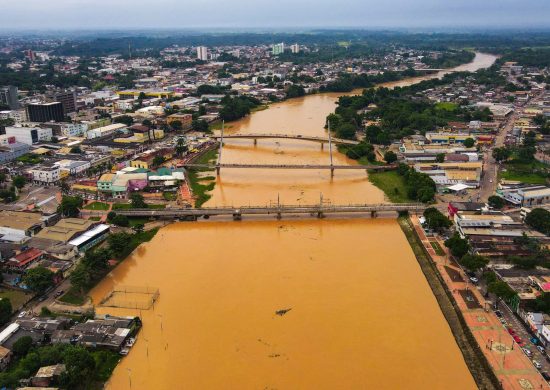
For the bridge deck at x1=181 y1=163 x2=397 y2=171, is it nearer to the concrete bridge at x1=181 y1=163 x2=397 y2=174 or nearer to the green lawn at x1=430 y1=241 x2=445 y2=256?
the concrete bridge at x1=181 y1=163 x2=397 y2=174

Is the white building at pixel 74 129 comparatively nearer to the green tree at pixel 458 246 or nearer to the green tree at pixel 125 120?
the green tree at pixel 125 120

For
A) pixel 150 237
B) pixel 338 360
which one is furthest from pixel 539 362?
pixel 150 237

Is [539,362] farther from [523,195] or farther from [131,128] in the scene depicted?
[131,128]

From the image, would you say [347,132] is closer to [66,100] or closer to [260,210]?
[260,210]

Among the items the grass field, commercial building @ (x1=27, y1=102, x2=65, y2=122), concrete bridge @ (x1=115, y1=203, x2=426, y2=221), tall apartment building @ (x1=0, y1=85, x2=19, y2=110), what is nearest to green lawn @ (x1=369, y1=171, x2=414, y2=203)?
concrete bridge @ (x1=115, y1=203, x2=426, y2=221)

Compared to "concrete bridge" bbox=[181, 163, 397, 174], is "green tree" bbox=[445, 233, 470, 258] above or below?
below

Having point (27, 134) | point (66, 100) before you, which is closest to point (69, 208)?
point (27, 134)
